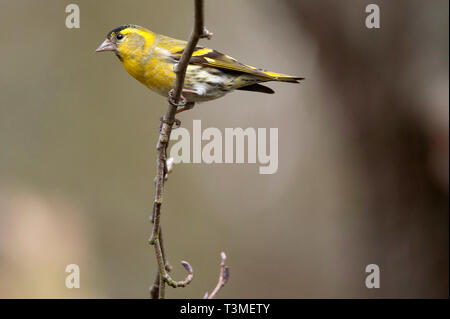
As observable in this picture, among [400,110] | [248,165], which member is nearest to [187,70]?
[400,110]

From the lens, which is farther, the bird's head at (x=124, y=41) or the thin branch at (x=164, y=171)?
the bird's head at (x=124, y=41)

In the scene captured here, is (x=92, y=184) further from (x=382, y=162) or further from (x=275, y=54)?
(x=382, y=162)

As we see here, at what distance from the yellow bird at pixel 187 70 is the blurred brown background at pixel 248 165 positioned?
7.03 ft

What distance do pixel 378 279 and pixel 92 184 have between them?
4.03 m

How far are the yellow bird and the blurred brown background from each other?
2.14 m

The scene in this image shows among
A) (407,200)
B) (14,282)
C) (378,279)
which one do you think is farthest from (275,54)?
(14,282)

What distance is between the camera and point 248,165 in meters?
7.46

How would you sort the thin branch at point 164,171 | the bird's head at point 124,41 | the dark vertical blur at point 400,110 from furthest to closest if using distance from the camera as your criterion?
the dark vertical blur at point 400,110 → the bird's head at point 124,41 → the thin branch at point 164,171

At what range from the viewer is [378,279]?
5867mm

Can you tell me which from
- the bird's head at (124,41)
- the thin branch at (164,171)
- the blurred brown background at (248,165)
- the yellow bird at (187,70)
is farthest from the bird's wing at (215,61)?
the blurred brown background at (248,165)

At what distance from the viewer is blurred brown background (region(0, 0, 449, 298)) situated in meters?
5.59

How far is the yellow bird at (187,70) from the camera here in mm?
3875

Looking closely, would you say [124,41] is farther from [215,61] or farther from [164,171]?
[164,171]

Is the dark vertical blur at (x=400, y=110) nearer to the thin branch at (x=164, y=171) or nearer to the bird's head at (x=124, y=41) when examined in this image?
the bird's head at (x=124, y=41)
